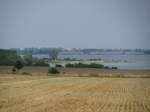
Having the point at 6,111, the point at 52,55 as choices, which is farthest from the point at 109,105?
the point at 52,55

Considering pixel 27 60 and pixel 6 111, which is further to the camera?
pixel 27 60

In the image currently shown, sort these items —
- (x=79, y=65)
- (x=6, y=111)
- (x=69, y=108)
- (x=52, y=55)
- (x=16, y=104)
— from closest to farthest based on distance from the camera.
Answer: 1. (x=6, y=111)
2. (x=69, y=108)
3. (x=16, y=104)
4. (x=79, y=65)
5. (x=52, y=55)

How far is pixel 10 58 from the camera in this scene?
108 metres

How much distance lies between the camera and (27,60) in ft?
370

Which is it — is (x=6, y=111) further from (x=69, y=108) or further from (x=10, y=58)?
(x=10, y=58)

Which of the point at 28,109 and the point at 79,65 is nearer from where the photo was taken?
the point at 28,109

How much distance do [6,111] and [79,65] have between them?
82843mm

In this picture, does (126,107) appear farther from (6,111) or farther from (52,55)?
(52,55)

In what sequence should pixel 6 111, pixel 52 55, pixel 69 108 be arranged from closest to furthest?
pixel 6 111 < pixel 69 108 < pixel 52 55

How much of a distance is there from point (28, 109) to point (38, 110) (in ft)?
1.95

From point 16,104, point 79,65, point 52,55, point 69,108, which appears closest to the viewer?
point 69,108

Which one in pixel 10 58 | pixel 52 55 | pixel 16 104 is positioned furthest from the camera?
pixel 52 55

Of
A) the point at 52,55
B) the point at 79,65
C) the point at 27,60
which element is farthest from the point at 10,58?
the point at 52,55

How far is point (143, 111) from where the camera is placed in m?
16.9
